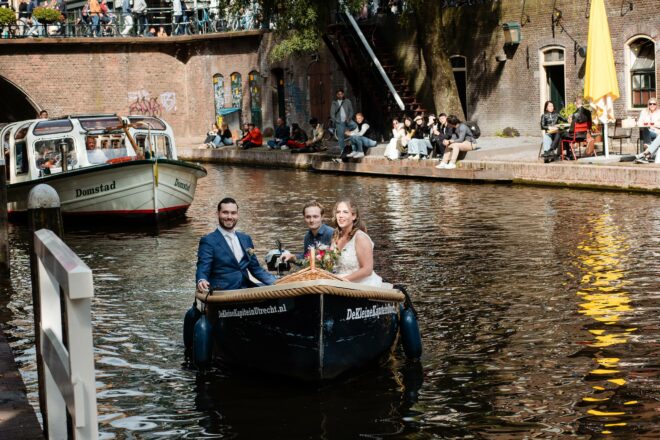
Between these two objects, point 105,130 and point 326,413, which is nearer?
point 326,413

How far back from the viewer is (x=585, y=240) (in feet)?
53.2

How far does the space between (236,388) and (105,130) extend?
1430 cm

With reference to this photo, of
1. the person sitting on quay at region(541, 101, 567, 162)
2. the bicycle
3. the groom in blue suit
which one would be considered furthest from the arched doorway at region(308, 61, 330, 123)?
the groom in blue suit

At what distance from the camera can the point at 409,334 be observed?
977 cm

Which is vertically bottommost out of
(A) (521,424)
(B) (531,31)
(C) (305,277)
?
(A) (521,424)

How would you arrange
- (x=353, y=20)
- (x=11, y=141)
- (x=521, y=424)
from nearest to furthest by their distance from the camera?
(x=521, y=424), (x=11, y=141), (x=353, y=20)

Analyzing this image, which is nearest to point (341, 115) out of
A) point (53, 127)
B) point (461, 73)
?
point (461, 73)

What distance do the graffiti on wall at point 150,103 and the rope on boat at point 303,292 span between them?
36.5 metres

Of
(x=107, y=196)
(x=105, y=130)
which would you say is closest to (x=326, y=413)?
(x=107, y=196)

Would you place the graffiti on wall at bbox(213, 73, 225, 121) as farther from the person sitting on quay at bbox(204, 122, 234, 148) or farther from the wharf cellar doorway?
the wharf cellar doorway

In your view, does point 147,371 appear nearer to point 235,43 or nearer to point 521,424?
point 521,424

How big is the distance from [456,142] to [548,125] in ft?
7.70

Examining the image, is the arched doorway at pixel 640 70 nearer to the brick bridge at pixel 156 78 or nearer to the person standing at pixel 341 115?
the person standing at pixel 341 115

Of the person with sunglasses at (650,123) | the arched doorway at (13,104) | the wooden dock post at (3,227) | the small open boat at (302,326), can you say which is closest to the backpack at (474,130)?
the person with sunglasses at (650,123)
